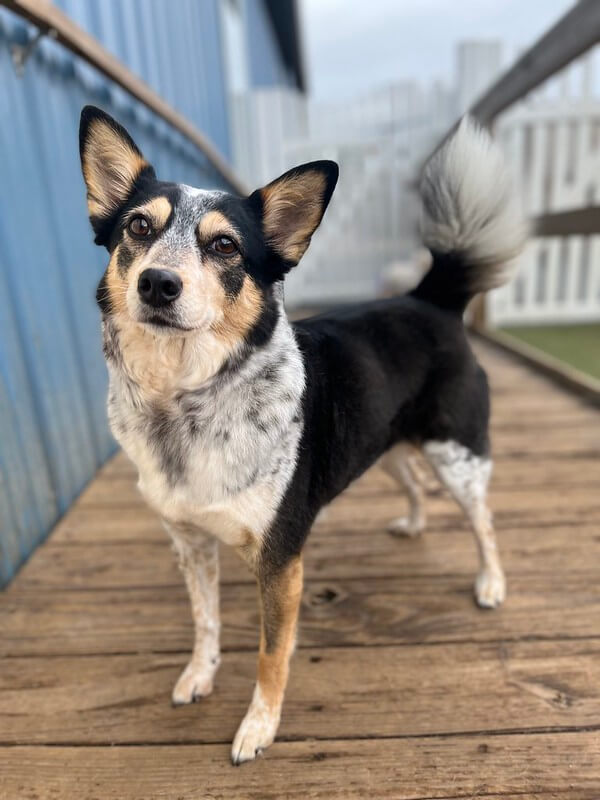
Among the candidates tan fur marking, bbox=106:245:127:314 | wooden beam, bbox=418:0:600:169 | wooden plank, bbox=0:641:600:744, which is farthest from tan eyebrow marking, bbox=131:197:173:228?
wooden plank, bbox=0:641:600:744

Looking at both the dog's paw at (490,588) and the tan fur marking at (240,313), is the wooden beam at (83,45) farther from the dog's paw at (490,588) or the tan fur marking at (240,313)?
the dog's paw at (490,588)

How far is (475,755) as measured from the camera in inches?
47.2

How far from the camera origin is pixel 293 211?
126cm

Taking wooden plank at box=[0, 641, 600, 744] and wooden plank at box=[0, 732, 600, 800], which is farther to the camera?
wooden plank at box=[0, 641, 600, 744]

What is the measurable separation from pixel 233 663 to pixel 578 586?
3.61 feet

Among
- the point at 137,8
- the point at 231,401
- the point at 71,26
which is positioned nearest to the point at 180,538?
the point at 231,401

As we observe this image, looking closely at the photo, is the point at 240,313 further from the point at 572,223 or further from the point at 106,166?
the point at 572,223

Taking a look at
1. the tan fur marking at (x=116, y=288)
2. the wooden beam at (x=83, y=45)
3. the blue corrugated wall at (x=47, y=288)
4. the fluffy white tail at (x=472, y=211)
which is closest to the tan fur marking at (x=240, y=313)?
the tan fur marking at (x=116, y=288)

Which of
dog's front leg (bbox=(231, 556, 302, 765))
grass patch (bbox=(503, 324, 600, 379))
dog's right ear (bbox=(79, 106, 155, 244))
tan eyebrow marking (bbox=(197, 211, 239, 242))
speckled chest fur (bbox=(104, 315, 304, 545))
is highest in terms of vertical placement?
dog's right ear (bbox=(79, 106, 155, 244))

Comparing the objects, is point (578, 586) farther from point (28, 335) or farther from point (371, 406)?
point (28, 335)

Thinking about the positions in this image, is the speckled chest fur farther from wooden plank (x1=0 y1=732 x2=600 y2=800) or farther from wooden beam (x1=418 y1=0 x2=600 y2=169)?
wooden beam (x1=418 y1=0 x2=600 y2=169)

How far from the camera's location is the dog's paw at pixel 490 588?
5.49 feet

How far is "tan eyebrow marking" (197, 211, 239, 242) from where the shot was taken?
1163 mm

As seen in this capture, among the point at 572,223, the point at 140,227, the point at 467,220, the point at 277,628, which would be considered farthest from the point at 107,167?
the point at 572,223
